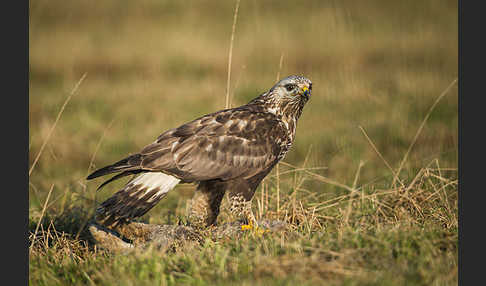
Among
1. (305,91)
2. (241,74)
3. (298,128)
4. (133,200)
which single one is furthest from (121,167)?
(298,128)

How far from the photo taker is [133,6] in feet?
65.7

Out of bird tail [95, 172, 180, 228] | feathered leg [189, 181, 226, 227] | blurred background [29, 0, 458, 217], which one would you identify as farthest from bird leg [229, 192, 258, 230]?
blurred background [29, 0, 458, 217]

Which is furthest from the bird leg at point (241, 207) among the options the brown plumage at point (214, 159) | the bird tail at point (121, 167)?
the bird tail at point (121, 167)

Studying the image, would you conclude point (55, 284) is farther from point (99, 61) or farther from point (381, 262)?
point (99, 61)

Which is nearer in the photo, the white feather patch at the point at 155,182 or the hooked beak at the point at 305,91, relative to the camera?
the white feather patch at the point at 155,182

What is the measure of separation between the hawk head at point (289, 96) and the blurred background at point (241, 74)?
1587mm

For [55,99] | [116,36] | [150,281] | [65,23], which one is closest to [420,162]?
[150,281]

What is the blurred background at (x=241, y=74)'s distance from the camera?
9.84m

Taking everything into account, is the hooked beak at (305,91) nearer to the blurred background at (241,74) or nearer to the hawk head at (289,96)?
the hawk head at (289,96)

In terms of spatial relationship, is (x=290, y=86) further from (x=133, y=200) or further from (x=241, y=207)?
(x=133, y=200)

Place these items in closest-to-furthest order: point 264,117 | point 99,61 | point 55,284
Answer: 1. point 55,284
2. point 264,117
3. point 99,61

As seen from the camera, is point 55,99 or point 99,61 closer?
point 55,99

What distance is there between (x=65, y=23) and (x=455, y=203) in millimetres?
15608

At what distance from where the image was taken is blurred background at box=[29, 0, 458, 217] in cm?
984
